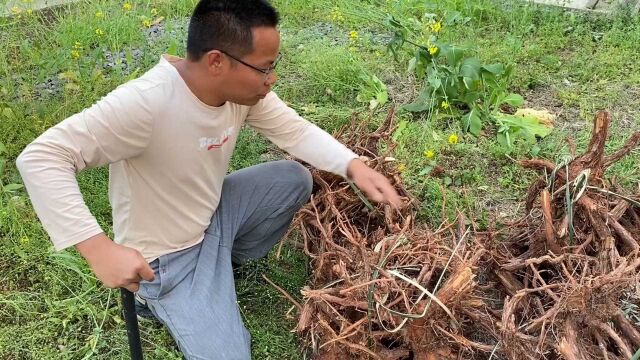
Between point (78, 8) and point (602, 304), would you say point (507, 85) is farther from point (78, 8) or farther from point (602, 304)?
point (78, 8)

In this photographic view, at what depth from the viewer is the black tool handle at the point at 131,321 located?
1906 mm

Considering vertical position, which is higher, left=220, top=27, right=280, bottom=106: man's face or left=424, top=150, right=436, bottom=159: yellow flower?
left=220, top=27, right=280, bottom=106: man's face

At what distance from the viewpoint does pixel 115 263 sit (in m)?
1.79

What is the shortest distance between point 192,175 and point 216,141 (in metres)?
0.15

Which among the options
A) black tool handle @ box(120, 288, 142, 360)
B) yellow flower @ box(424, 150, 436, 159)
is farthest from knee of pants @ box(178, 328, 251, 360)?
yellow flower @ box(424, 150, 436, 159)

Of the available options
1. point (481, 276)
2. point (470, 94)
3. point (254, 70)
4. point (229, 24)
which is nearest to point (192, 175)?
point (254, 70)

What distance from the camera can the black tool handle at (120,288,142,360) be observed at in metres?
1.91

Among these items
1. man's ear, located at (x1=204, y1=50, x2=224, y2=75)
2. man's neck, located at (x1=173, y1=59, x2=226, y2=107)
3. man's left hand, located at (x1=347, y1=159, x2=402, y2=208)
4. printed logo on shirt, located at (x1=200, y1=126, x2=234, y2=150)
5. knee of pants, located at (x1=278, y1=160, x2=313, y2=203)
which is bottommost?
knee of pants, located at (x1=278, y1=160, x2=313, y2=203)

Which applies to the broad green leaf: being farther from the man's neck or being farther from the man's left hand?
the man's neck

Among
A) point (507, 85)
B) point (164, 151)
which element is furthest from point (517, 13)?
point (164, 151)

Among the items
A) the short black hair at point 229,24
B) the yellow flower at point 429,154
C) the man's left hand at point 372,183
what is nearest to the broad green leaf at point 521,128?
the yellow flower at point 429,154

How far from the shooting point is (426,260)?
6.98 feet

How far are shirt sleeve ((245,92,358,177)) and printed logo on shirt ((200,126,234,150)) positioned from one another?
0.20 m

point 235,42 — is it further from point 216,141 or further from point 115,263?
point 115,263
